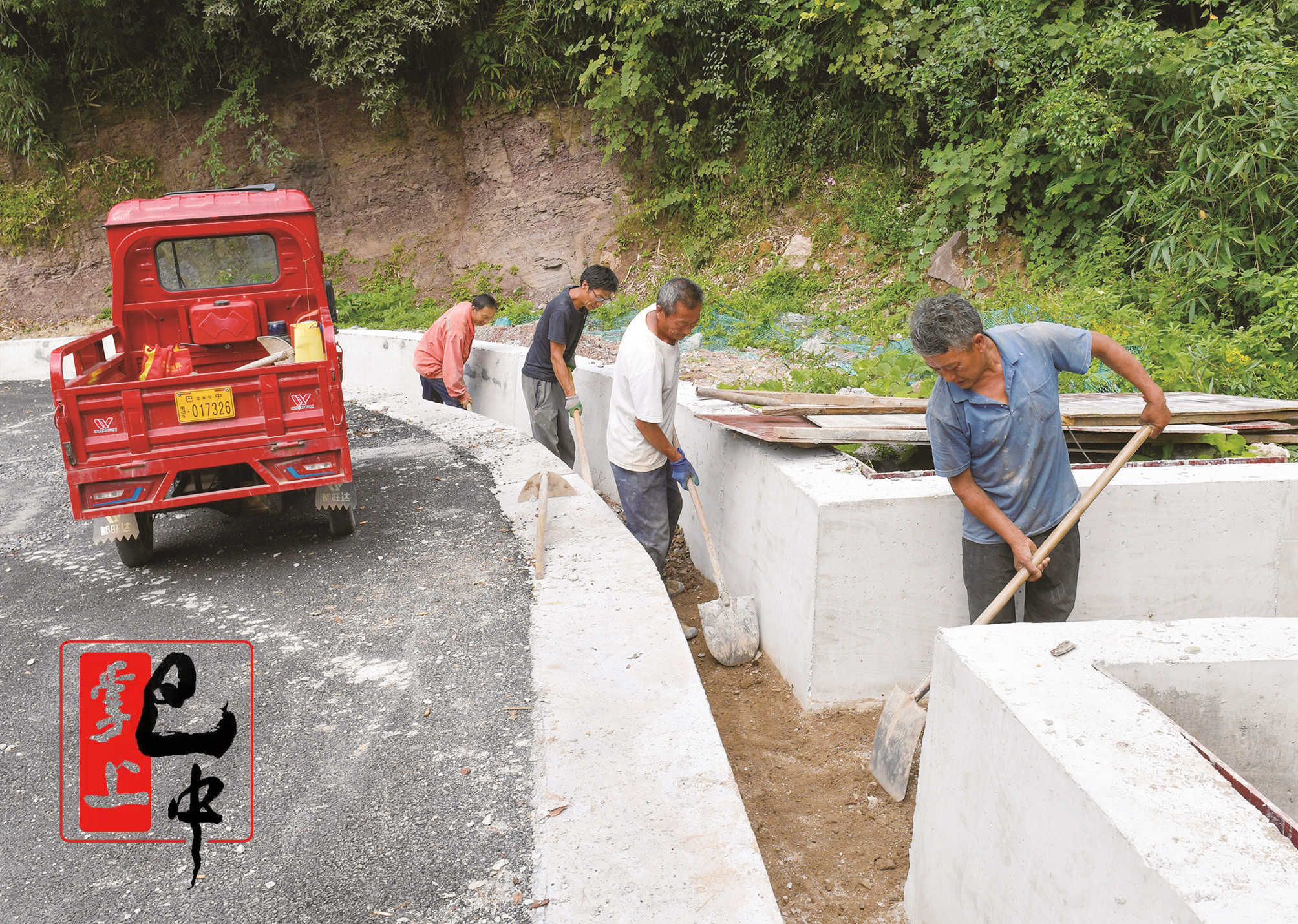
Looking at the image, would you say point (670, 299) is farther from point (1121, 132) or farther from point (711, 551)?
point (1121, 132)

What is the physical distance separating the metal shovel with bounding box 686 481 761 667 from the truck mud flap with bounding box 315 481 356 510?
2.57 meters

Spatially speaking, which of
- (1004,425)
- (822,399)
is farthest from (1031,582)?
(822,399)

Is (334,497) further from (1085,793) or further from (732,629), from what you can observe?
(1085,793)

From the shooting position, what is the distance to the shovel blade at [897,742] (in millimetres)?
3492

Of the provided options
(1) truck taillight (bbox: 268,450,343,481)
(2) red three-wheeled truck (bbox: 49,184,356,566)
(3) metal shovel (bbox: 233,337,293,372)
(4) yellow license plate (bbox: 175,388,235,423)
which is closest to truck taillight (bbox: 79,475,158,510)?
(2) red three-wheeled truck (bbox: 49,184,356,566)

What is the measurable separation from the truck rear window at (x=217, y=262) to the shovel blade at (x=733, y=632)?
5.09 metres

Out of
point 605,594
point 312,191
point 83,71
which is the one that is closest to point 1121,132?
point 605,594

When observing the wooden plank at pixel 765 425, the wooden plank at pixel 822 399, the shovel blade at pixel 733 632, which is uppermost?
the wooden plank at pixel 822 399

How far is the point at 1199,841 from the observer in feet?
5.60

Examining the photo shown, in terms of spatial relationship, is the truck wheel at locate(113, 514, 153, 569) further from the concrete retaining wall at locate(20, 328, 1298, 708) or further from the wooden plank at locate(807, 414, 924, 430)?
the wooden plank at locate(807, 414, 924, 430)

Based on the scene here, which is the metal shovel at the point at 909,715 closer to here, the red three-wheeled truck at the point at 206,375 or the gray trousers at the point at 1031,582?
the gray trousers at the point at 1031,582

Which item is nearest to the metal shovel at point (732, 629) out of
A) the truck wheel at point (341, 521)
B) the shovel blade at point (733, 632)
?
the shovel blade at point (733, 632)

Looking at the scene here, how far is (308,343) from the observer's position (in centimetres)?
661

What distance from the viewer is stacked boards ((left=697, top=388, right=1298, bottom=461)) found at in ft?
14.2
